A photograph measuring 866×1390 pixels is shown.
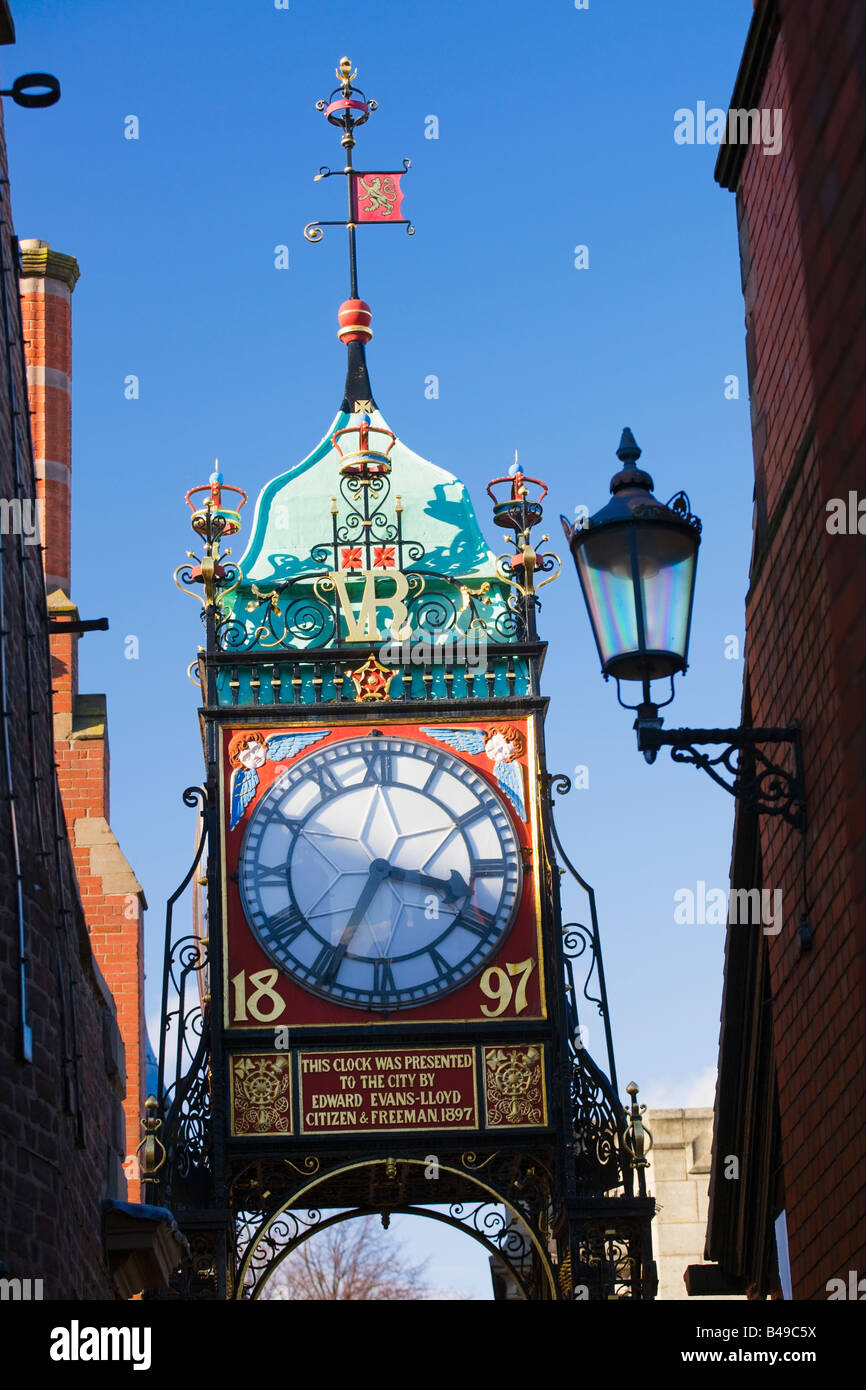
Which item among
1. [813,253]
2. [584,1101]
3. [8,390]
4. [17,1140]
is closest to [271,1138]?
[584,1101]

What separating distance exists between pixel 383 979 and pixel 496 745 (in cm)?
178

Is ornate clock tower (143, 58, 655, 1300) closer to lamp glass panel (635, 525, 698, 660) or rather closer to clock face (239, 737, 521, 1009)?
clock face (239, 737, 521, 1009)

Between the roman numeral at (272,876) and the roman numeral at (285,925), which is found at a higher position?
the roman numeral at (272,876)

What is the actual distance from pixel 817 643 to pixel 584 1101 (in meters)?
6.04

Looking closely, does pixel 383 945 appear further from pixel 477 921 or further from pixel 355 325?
pixel 355 325

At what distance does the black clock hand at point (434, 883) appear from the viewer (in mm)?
13789

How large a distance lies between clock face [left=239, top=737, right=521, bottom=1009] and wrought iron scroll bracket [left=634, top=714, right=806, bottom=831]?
5652mm

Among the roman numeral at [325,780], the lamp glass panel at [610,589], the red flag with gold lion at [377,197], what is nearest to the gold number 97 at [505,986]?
the roman numeral at [325,780]

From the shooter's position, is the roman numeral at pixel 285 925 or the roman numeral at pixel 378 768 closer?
the roman numeral at pixel 285 925

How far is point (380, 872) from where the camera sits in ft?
45.2

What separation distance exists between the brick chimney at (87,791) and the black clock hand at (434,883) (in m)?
4.84

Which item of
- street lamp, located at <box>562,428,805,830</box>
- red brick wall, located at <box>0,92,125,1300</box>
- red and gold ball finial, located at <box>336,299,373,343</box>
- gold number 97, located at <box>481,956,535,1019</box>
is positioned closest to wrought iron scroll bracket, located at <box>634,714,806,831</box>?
street lamp, located at <box>562,428,805,830</box>

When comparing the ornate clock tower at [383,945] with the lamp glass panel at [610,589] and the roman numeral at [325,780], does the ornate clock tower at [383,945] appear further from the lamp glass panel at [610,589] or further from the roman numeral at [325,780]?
the lamp glass panel at [610,589]

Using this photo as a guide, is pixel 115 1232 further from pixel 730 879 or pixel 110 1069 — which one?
pixel 730 879
